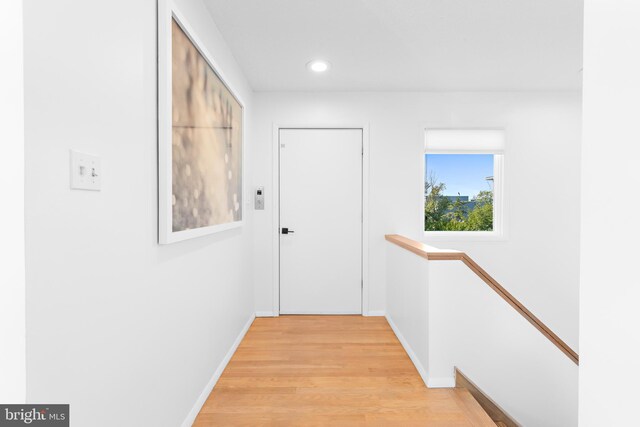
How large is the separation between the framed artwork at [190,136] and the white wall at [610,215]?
138 cm

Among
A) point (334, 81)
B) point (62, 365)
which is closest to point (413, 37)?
point (334, 81)

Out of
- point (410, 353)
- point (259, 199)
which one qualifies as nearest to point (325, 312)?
point (410, 353)

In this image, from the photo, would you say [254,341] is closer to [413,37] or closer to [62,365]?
[62,365]

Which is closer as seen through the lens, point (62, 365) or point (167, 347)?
point (62, 365)

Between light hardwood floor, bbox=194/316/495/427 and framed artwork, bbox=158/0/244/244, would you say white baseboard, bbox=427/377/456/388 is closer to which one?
light hardwood floor, bbox=194/316/495/427

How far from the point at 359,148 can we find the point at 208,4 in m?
2.00

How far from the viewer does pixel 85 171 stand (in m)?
0.98

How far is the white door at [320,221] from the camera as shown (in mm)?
3715

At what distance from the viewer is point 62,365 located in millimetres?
922

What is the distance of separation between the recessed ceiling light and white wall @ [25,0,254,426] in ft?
4.61

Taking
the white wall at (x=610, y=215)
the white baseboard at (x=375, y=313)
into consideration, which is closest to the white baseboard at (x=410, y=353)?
the white baseboard at (x=375, y=313)

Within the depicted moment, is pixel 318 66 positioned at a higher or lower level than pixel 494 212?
higher

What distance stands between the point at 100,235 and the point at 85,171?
0.67 ft

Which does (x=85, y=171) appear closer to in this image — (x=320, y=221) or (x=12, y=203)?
(x=12, y=203)
